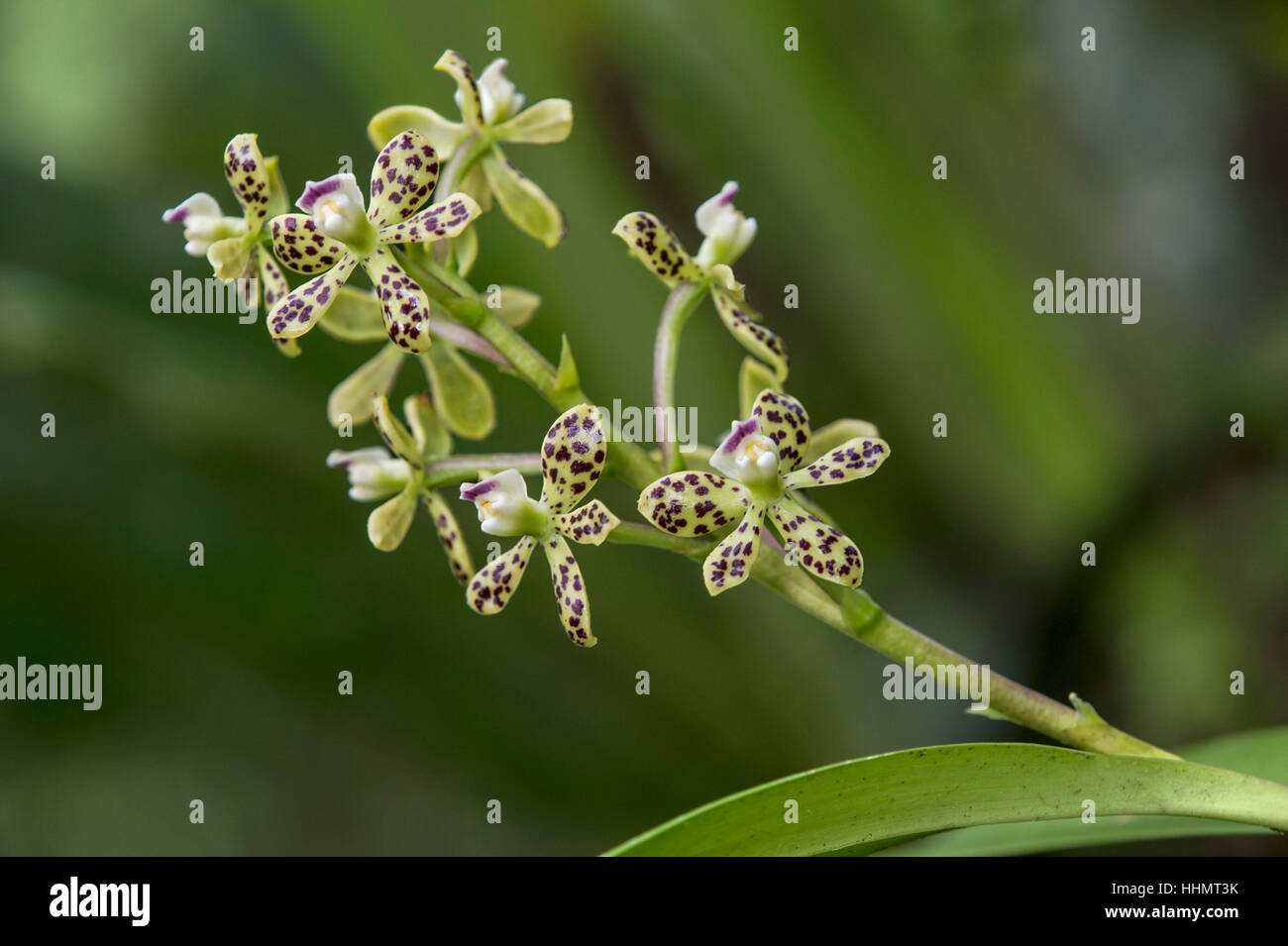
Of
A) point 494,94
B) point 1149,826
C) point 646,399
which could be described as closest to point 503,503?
point 494,94

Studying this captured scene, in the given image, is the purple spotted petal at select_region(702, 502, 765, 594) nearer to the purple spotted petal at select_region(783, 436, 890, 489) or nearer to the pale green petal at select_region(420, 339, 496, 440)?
the purple spotted petal at select_region(783, 436, 890, 489)


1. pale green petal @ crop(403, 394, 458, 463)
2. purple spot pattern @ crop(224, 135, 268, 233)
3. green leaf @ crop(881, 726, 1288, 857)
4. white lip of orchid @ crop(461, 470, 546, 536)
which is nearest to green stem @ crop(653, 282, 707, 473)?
white lip of orchid @ crop(461, 470, 546, 536)

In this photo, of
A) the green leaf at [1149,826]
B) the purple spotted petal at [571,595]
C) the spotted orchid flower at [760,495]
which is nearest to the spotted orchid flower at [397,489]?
the purple spotted petal at [571,595]

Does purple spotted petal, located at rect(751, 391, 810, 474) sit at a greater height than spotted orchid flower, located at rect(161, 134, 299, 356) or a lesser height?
lesser

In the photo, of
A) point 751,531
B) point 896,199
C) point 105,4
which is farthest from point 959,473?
point 105,4

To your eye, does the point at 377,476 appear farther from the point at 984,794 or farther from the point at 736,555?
the point at 984,794

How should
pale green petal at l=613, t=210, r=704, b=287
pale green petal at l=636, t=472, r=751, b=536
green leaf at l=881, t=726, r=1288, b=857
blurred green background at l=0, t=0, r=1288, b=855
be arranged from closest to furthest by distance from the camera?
pale green petal at l=636, t=472, r=751, b=536 < pale green petal at l=613, t=210, r=704, b=287 < green leaf at l=881, t=726, r=1288, b=857 < blurred green background at l=0, t=0, r=1288, b=855
